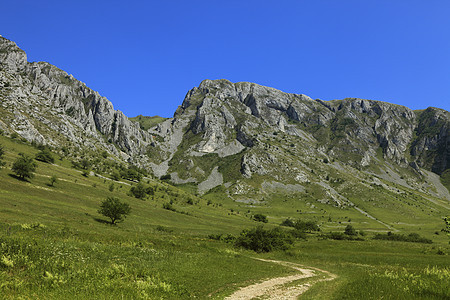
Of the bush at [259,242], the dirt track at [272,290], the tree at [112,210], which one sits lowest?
the tree at [112,210]

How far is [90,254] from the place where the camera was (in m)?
23.1

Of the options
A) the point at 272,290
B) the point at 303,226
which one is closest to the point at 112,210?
the point at 272,290

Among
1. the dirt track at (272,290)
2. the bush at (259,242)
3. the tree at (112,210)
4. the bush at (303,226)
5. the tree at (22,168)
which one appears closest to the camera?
the dirt track at (272,290)

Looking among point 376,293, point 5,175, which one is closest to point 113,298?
point 376,293

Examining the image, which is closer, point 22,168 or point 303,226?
point 22,168

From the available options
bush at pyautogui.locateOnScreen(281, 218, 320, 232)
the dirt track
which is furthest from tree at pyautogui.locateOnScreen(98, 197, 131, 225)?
bush at pyautogui.locateOnScreen(281, 218, 320, 232)

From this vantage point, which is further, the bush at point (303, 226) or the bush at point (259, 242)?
the bush at point (303, 226)

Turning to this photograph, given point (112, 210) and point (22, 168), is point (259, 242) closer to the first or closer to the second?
point (112, 210)

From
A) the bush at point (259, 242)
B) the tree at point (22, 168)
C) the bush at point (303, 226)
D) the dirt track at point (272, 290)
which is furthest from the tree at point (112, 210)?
the bush at point (303, 226)

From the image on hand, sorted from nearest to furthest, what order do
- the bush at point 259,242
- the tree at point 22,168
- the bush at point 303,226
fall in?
the bush at point 259,242, the tree at point 22,168, the bush at point 303,226

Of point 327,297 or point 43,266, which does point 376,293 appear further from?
point 43,266

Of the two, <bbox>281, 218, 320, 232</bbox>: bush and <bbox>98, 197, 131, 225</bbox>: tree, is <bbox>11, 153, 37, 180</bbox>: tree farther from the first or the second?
<bbox>281, 218, 320, 232</bbox>: bush

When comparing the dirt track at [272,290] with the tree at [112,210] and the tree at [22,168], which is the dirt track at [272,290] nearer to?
the tree at [112,210]

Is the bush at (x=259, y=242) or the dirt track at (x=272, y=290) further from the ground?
the dirt track at (x=272, y=290)
